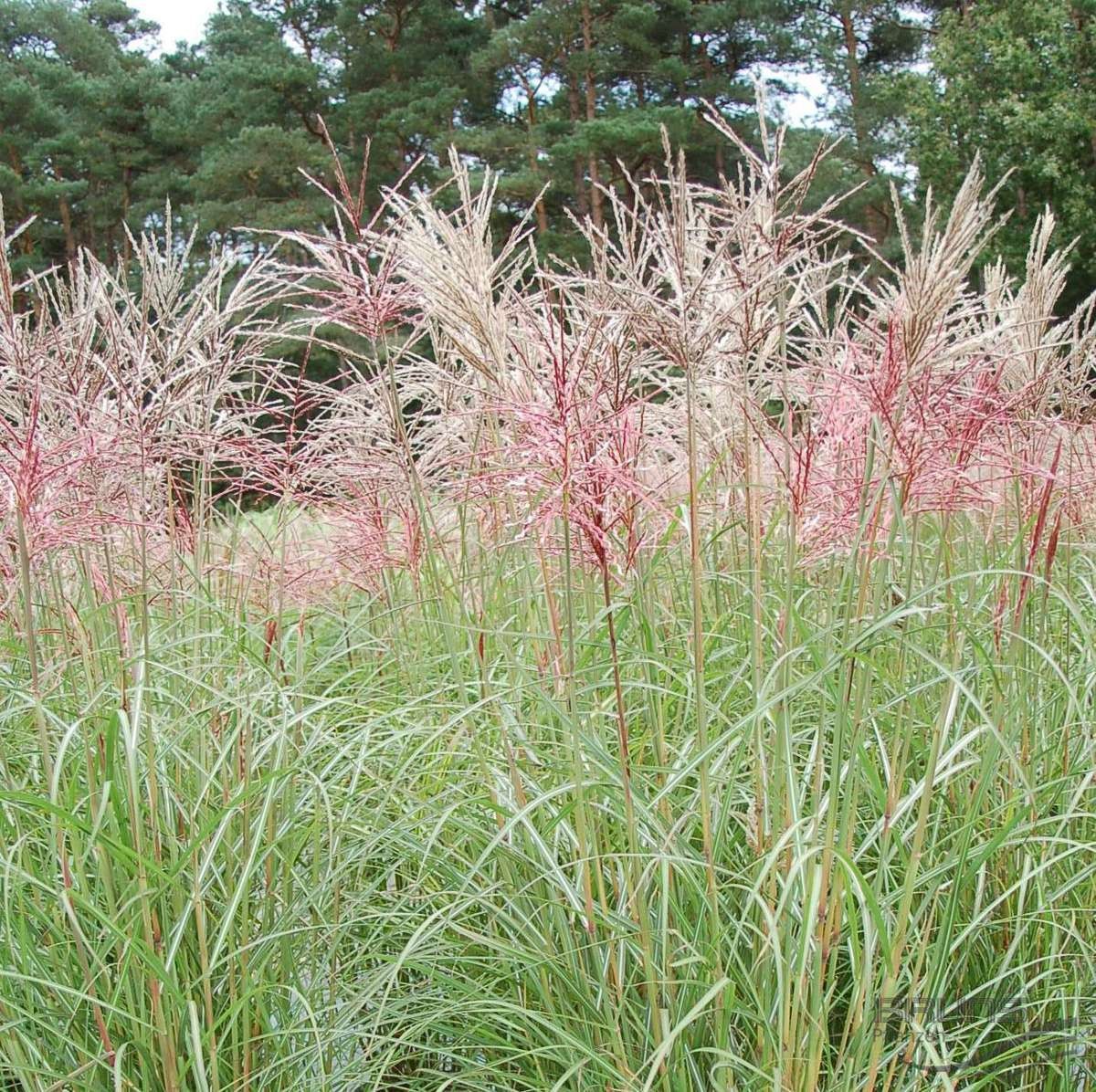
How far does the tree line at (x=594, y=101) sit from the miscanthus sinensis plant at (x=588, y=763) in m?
17.0

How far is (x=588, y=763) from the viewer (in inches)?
74.1

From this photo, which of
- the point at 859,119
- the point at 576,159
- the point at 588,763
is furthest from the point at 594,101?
the point at 588,763

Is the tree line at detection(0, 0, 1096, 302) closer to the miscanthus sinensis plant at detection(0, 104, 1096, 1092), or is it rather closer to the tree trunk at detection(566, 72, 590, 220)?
the tree trunk at detection(566, 72, 590, 220)

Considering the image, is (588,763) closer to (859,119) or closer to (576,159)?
(576,159)

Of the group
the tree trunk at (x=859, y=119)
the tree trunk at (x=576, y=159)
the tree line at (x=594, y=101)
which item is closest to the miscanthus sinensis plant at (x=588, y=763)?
the tree line at (x=594, y=101)

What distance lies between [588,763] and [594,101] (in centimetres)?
2159

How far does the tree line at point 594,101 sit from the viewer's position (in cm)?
1800

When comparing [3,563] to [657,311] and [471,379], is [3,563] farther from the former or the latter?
[657,311]

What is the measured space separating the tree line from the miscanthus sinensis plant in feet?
55.7

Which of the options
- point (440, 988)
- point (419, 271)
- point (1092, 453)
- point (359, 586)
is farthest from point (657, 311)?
point (1092, 453)

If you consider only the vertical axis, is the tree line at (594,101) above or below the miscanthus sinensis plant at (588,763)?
above

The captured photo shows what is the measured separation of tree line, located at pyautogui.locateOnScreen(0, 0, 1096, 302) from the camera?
59.1 feet

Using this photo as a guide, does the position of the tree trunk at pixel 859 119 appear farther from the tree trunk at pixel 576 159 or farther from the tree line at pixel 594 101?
the tree trunk at pixel 576 159

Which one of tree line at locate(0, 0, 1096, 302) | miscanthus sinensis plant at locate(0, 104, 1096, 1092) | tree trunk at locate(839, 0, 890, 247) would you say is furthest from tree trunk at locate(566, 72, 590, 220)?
miscanthus sinensis plant at locate(0, 104, 1096, 1092)
